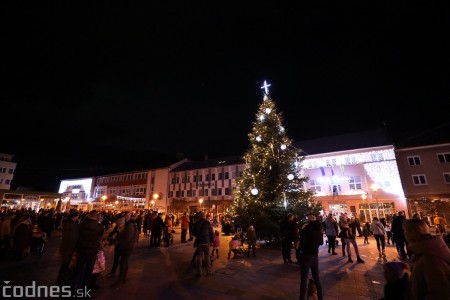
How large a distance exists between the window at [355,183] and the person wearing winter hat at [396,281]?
97.6 feet

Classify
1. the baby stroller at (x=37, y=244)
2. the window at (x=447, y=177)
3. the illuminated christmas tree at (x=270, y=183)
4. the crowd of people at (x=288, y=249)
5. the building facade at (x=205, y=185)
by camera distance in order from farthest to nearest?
the building facade at (x=205, y=185) → the window at (x=447, y=177) → the illuminated christmas tree at (x=270, y=183) → the baby stroller at (x=37, y=244) → the crowd of people at (x=288, y=249)

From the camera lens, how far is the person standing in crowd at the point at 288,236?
9.07 m

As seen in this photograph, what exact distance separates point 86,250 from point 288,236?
7.09 metres

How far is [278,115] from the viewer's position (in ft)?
51.1

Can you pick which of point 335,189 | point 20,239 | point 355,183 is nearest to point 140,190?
point 335,189

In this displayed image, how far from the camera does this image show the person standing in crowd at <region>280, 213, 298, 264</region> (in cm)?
907

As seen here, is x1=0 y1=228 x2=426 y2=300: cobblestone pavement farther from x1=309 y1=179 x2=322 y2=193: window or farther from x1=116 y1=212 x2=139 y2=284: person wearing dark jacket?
x1=309 y1=179 x2=322 y2=193: window

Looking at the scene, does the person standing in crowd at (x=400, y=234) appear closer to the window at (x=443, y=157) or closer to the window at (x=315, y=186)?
the window at (x=315, y=186)

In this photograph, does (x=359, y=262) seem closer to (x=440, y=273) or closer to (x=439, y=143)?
(x=440, y=273)

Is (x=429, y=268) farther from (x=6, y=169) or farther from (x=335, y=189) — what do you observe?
(x=6, y=169)

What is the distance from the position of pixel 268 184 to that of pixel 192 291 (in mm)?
8668

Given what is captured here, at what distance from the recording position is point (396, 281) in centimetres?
255

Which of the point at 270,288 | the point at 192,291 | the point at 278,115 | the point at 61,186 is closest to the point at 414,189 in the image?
the point at 278,115

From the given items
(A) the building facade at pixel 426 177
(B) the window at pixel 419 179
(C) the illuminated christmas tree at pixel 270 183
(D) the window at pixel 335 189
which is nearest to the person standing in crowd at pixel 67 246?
(C) the illuminated christmas tree at pixel 270 183
